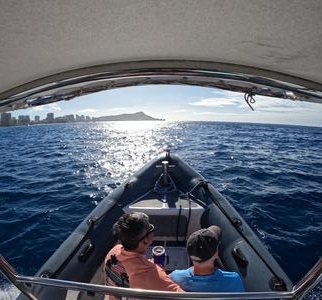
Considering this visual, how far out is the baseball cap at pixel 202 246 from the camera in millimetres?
1936

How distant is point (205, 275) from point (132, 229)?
63 centimetres

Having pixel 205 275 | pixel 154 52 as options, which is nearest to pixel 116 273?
pixel 205 275

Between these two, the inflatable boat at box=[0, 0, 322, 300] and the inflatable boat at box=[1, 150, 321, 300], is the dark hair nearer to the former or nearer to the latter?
the inflatable boat at box=[1, 150, 321, 300]

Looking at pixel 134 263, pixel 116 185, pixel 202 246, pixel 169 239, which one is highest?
pixel 202 246

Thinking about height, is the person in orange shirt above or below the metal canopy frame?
below

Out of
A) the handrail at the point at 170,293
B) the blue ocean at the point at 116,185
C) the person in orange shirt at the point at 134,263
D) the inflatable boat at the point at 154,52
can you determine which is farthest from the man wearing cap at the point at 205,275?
the blue ocean at the point at 116,185

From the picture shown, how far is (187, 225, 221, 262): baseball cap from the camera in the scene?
1.94m

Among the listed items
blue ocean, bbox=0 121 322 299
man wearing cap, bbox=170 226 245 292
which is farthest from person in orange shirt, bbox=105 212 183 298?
blue ocean, bbox=0 121 322 299

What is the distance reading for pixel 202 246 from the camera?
1.94 m

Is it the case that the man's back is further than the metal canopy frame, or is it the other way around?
the man's back

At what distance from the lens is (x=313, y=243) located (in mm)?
5363

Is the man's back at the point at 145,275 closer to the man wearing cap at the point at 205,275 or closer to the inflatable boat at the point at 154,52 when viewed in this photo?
the man wearing cap at the point at 205,275

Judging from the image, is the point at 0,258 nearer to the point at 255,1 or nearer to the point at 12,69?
the point at 12,69

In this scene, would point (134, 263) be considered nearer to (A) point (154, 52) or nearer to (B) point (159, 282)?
(B) point (159, 282)
